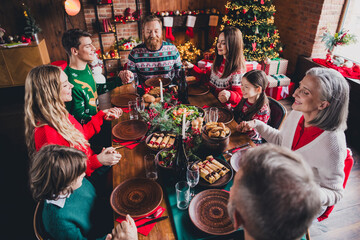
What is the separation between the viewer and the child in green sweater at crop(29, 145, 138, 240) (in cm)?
111

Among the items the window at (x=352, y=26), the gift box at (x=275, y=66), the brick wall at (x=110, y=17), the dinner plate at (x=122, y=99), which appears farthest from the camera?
the brick wall at (x=110, y=17)

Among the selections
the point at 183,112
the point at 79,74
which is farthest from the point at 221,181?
the point at 79,74

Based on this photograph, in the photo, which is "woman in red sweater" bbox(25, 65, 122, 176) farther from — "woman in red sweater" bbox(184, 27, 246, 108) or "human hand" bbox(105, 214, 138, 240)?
"woman in red sweater" bbox(184, 27, 246, 108)

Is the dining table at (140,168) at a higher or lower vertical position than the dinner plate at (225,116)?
lower

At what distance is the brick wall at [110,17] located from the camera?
5.15 meters

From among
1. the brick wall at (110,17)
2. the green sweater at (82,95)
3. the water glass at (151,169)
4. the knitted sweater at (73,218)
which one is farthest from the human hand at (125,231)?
the brick wall at (110,17)

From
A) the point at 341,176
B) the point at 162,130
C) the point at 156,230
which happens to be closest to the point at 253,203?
the point at 156,230

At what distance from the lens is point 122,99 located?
247cm

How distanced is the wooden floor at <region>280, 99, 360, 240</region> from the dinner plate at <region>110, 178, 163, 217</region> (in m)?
1.58

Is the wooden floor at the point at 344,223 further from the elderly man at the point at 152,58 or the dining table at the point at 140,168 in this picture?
the elderly man at the point at 152,58

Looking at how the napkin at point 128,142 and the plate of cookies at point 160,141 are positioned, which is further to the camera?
the napkin at point 128,142

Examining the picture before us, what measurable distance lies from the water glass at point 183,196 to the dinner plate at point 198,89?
4.46 feet

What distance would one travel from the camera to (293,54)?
4672 millimetres

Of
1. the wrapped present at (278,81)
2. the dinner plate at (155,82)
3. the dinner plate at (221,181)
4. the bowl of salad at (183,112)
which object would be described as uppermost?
the dinner plate at (155,82)
